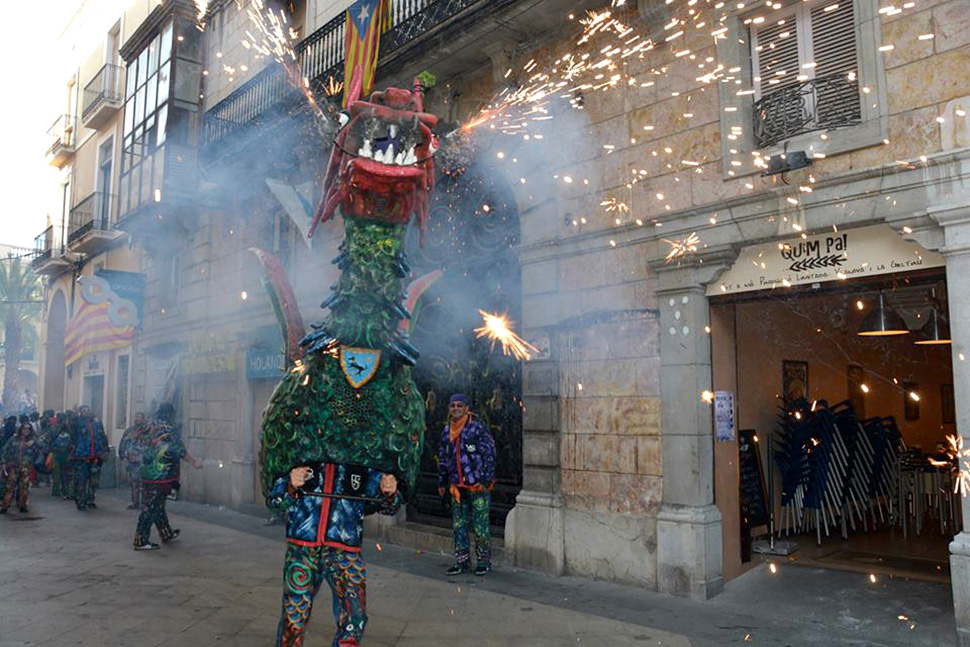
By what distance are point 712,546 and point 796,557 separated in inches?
75.8

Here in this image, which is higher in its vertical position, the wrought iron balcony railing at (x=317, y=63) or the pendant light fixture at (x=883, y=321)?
the wrought iron balcony railing at (x=317, y=63)

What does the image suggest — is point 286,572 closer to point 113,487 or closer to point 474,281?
point 474,281

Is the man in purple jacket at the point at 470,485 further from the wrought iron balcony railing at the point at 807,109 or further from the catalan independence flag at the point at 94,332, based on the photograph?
the catalan independence flag at the point at 94,332

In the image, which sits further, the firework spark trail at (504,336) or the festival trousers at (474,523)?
the firework spark trail at (504,336)

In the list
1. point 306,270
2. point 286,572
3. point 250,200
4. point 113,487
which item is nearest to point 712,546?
point 286,572

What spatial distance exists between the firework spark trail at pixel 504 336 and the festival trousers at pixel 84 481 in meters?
8.33

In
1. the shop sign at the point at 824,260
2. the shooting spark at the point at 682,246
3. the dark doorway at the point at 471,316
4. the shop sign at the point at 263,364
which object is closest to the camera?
the shop sign at the point at 824,260

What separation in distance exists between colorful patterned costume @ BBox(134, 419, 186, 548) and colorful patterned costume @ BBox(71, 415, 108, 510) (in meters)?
4.86

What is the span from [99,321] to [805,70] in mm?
17012

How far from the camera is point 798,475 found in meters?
8.13

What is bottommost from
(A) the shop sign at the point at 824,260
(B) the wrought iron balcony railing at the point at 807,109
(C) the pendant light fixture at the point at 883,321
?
(C) the pendant light fixture at the point at 883,321

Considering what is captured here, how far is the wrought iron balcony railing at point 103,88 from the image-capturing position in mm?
19547

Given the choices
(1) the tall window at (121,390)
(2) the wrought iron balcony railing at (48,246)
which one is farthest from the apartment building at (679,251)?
(2) the wrought iron balcony railing at (48,246)

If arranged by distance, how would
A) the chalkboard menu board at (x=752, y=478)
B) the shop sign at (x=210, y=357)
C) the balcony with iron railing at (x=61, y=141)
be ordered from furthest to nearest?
the balcony with iron railing at (x=61, y=141), the shop sign at (x=210, y=357), the chalkboard menu board at (x=752, y=478)
